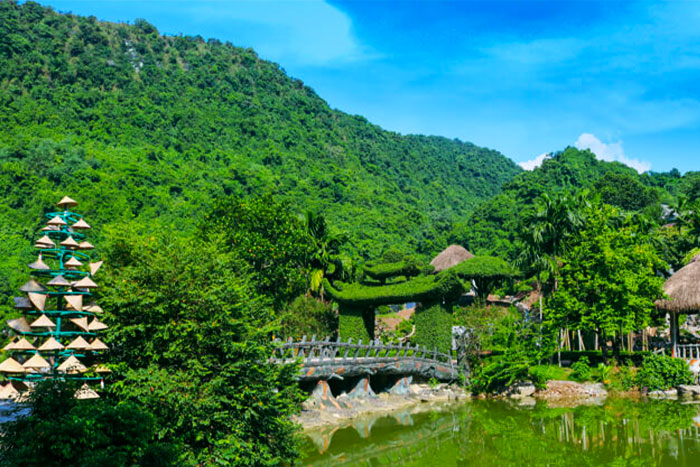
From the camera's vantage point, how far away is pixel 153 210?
51.2 meters

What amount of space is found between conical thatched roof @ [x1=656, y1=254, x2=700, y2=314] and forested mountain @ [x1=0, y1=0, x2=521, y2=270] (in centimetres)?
2509

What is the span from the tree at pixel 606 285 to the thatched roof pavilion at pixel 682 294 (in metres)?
0.58

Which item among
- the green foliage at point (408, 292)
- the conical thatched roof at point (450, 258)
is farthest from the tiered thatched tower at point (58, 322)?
the conical thatched roof at point (450, 258)

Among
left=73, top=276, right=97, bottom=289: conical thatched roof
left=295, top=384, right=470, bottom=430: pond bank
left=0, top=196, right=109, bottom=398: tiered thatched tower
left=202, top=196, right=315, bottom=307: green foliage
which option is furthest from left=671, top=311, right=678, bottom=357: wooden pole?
left=73, top=276, right=97, bottom=289: conical thatched roof

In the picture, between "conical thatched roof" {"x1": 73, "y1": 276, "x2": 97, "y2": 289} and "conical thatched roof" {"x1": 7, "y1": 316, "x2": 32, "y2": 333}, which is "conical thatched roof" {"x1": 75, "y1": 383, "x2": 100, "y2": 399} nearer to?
"conical thatched roof" {"x1": 7, "y1": 316, "x2": 32, "y2": 333}

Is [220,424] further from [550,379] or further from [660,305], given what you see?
[660,305]

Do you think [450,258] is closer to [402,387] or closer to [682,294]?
[402,387]

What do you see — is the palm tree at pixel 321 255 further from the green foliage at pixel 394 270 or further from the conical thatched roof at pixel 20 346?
the conical thatched roof at pixel 20 346

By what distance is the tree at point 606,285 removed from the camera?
27.3m

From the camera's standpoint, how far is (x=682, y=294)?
89.5 ft

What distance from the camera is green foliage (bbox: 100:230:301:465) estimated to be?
12.1 m

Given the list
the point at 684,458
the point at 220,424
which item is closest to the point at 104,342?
the point at 220,424

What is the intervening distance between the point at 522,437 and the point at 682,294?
13.2 metres

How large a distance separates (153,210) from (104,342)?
40636 millimetres
